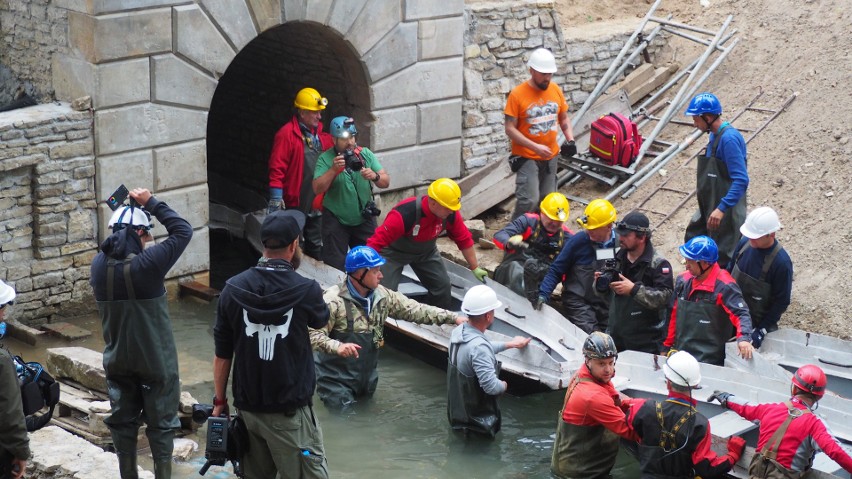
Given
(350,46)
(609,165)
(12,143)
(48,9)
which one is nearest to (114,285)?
(12,143)

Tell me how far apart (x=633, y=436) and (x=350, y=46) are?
596 cm

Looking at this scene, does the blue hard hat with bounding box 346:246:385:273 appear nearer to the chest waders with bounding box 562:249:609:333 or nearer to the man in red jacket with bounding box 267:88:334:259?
the chest waders with bounding box 562:249:609:333

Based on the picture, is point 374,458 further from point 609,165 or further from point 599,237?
point 609,165

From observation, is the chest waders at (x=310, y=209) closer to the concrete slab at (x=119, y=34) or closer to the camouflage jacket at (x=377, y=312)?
the concrete slab at (x=119, y=34)

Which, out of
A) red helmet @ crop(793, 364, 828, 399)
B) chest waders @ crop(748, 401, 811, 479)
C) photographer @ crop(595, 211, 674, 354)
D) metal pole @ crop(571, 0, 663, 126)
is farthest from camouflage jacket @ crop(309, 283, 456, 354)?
metal pole @ crop(571, 0, 663, 126)

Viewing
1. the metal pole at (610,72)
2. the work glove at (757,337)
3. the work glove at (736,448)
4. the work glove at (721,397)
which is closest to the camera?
the work glove at (736,448)

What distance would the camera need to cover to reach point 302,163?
36.9 ft

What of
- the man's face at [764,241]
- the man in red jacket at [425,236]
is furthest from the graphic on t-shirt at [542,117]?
the man's face at [764,241]

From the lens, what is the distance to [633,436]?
278 inches

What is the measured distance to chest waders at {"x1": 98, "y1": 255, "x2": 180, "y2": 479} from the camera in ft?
21.4

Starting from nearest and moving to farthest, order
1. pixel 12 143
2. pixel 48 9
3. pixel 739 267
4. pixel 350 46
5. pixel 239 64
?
pixel 739 267
pixel 12 143
pixel 48 9
pixel 350 46
pixel 239 64

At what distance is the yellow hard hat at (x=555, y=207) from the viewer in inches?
A: 378

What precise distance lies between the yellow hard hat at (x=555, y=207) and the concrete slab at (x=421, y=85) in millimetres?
2970

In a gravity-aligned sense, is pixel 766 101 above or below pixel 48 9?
below
